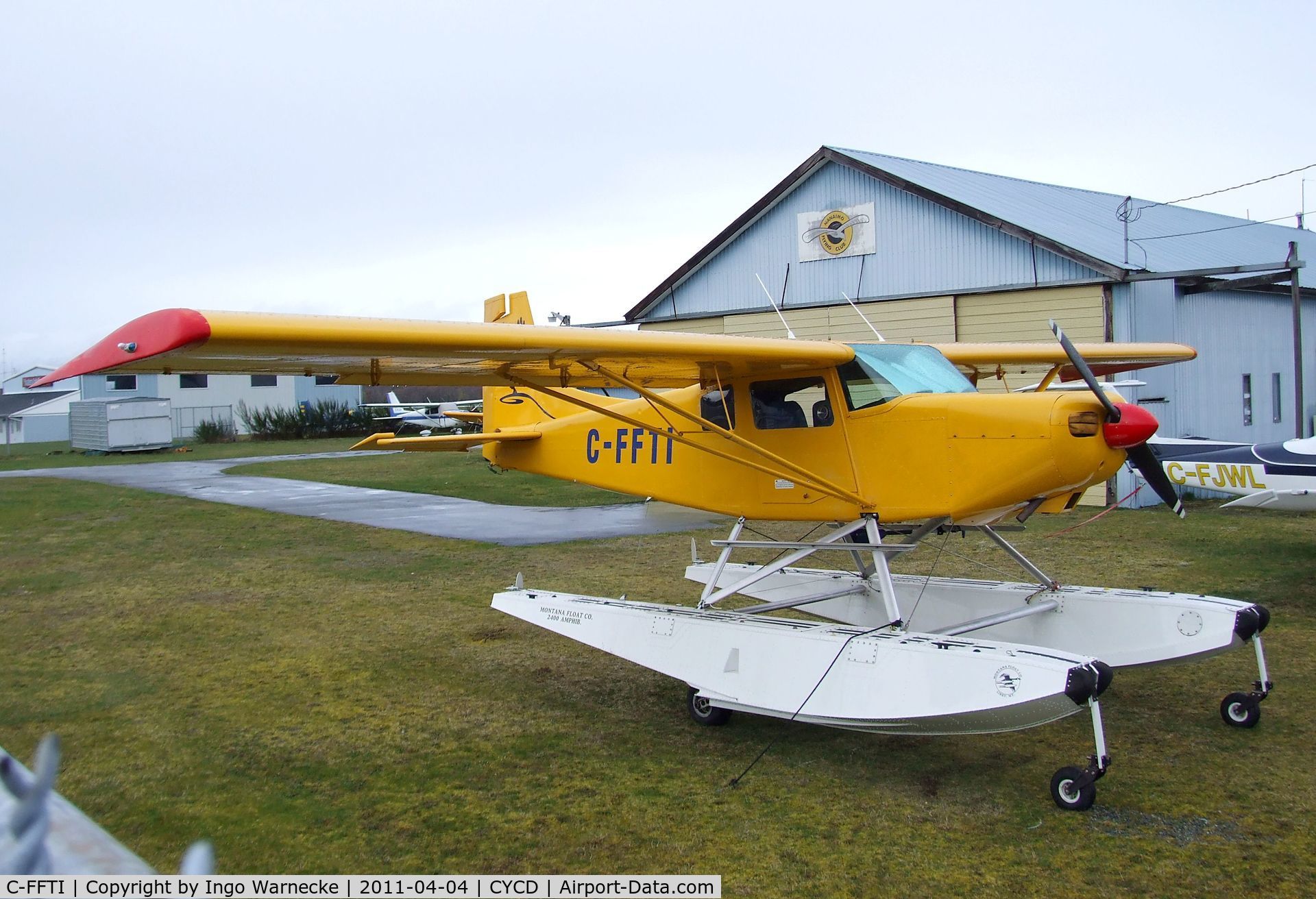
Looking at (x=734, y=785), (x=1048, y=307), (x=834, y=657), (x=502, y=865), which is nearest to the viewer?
(x=502, y=865)

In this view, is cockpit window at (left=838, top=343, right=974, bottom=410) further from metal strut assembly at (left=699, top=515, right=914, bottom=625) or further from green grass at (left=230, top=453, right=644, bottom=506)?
green grass at (left=230, top=453, right=644, bottom=506)

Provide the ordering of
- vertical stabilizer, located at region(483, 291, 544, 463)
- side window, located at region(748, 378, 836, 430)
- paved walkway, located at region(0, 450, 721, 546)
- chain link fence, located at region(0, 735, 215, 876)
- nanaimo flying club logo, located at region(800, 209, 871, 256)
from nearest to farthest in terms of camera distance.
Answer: chain link fence, located at region(0, 735, 215, 876)
side window, located at region(748, 378, 836, 430)
vertical stabilizer, located at region(483, 291, 544, 463)
paved walkway, located at region(0, 450, 721, 546)
nanaimo flying club logo, located at region(800, 209, 871, 256)

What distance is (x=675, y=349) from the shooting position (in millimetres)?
6277

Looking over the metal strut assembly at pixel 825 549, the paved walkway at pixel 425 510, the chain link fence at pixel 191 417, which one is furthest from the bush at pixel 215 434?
the metal strut assembly at pixel 825 549

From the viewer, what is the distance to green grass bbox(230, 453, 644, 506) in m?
19.7

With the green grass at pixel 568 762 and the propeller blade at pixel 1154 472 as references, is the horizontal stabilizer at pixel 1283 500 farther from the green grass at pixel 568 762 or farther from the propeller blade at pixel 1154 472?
the propeller blade at pixel 1154 472

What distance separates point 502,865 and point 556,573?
23.0 feet

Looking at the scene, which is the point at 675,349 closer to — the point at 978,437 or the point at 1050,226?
the point at 978,437

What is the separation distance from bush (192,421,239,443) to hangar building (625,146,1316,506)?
29.9 meters

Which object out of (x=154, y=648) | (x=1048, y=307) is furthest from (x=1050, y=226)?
(x=154, y=648)

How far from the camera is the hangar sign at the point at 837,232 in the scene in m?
18.5

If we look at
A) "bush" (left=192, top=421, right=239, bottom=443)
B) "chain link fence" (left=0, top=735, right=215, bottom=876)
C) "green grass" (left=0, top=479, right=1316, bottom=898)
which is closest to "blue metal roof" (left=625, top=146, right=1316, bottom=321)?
"green grass" (left=0, top=479, right=1316, bottom=898)

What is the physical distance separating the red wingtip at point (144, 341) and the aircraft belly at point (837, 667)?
3554mm

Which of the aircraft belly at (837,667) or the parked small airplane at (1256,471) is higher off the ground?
the parked small airplane at (1256,471)
